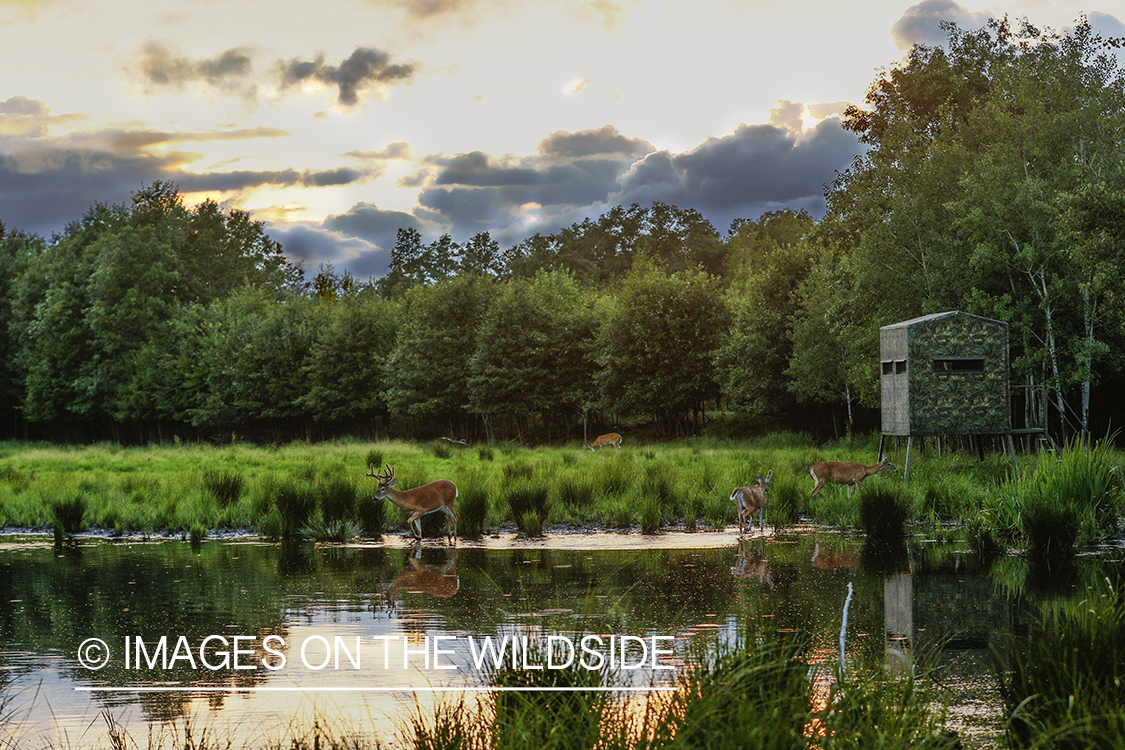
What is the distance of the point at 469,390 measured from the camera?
54.9 metres

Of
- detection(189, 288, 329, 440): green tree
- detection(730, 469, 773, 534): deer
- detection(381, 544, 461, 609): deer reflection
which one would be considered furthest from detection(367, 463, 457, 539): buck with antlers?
detection(189, 288, 329, 440): green tree

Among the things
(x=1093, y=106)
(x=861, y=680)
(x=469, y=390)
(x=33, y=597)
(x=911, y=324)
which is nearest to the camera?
(x=861, y=680)

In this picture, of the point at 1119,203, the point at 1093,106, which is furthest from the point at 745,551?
the point at 1093,106

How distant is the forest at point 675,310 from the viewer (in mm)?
27672

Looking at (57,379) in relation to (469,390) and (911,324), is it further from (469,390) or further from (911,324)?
(911,324)

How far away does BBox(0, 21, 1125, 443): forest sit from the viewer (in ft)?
90.8

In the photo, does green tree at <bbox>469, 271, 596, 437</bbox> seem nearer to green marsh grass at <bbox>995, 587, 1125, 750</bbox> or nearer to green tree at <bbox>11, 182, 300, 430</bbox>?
green tree at <bbox>11, 182, 300, 430</bbox>

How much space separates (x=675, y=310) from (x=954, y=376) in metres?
32.7

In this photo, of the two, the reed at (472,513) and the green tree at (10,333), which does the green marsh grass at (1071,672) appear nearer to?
the reed at (472,513)

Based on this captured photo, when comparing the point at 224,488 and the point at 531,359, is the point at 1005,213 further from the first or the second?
the point at 531,359

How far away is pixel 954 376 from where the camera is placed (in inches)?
782

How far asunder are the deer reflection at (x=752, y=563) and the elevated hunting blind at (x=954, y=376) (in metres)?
6.98

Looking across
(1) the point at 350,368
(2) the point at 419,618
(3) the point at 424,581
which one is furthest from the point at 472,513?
(1) the point at 350,368

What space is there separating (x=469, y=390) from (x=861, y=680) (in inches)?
1982
